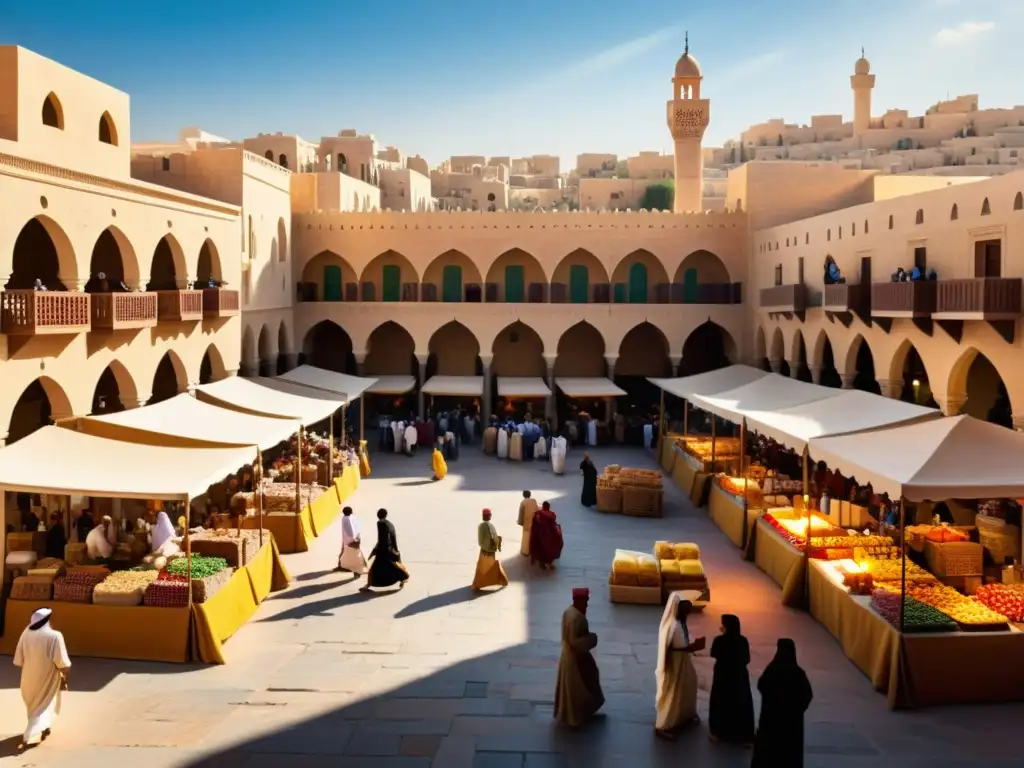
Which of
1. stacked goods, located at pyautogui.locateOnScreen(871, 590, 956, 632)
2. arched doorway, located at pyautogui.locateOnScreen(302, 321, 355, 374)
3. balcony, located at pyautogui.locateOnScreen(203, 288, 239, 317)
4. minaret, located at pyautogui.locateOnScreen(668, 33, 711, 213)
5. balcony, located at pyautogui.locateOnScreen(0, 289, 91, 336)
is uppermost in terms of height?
minaret, located at pyautogui.locateOnScreen(668, 33, 711, 213)

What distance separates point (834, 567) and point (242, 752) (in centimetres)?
→ 774

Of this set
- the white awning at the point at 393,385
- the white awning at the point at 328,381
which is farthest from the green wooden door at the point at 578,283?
the white awning at the point at 328,381

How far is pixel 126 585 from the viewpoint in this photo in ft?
37.6

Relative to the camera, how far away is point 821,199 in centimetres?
2791

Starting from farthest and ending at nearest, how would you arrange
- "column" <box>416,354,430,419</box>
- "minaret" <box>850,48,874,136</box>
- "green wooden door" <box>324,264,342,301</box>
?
"minaret" <box>850,48,874,136</box> → "green wooden door" <box>324,264,342,301</box> → "column" <box>416,354,430,419</box>

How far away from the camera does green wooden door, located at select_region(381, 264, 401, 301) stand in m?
30.6

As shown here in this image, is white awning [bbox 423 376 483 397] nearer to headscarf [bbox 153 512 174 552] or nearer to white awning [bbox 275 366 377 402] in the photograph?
white awning [bbox 275 366 377 402]

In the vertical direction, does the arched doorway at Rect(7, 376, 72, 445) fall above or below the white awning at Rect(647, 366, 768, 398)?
below

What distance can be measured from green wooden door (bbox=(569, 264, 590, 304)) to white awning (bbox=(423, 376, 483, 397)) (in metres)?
4.21

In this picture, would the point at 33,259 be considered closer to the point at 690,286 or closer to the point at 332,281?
the point at 332,281

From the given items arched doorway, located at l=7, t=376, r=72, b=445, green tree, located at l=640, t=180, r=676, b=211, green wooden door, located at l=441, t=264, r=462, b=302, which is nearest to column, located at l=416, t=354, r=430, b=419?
green wooden door, located at l=441, t=264, r=462, b=302

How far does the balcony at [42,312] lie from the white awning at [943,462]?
38.0 ft

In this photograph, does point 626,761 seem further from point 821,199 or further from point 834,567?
point 821,199

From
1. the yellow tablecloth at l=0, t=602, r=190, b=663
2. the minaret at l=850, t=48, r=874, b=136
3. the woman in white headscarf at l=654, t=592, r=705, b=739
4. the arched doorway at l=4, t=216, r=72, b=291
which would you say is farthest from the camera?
the minaret at l=850, t=48, r=874, b=136
